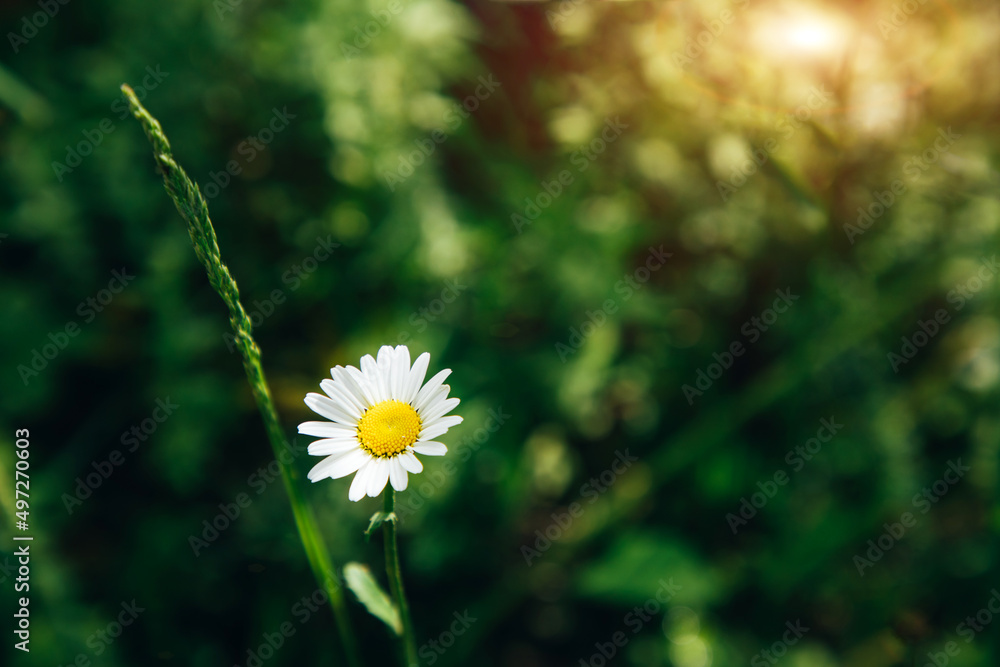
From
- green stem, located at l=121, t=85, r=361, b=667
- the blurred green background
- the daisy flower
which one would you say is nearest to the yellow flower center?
the daisy flower

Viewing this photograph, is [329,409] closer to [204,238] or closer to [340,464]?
[340,464]

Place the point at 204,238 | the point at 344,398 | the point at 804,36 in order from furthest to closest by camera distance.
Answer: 1. the point at 804,36
2. the point at 344,398
3. the point at 204,238

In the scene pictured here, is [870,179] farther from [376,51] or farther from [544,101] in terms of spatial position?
[376,51]

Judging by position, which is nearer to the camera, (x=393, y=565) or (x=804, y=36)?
(x=393, y=565)

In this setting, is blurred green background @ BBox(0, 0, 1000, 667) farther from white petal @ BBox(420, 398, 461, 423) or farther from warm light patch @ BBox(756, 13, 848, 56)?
white petal @ BBox(420, 398, 461, 423)

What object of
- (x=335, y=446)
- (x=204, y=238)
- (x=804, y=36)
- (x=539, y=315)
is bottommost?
(x=335, y=446)

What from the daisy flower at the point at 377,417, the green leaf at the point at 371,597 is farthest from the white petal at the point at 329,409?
the green leaf at the point at 371,597

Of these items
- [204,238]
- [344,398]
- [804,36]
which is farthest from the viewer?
[804,36]

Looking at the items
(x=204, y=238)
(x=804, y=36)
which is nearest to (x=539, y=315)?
(x=804, y=36)
